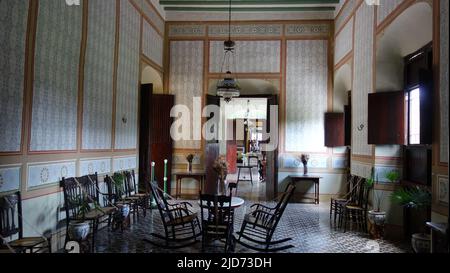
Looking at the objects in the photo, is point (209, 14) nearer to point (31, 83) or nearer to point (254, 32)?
point (254, 32)

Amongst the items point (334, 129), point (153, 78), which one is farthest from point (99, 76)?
point (334, 129)

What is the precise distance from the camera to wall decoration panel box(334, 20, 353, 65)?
735 centimetres

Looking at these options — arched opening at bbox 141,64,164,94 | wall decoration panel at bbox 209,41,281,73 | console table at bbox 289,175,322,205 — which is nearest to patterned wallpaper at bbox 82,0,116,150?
arched opening at bbox 141,64,164,94

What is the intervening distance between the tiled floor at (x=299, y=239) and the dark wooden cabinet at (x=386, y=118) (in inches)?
73.2

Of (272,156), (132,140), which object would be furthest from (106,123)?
(272,156)

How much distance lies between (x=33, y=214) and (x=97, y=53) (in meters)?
3.04

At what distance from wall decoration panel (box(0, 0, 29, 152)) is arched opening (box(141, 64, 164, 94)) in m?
4.12

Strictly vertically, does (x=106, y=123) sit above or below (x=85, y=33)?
below

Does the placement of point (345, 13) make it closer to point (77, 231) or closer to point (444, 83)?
point (444, 83)

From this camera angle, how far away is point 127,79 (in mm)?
6840

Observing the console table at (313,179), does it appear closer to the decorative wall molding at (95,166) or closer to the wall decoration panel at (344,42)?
the wall decoration panel at (344,42)

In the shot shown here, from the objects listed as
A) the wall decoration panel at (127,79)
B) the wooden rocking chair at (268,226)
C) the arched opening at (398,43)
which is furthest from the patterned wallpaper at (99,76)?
the arched opening at (398,43)
